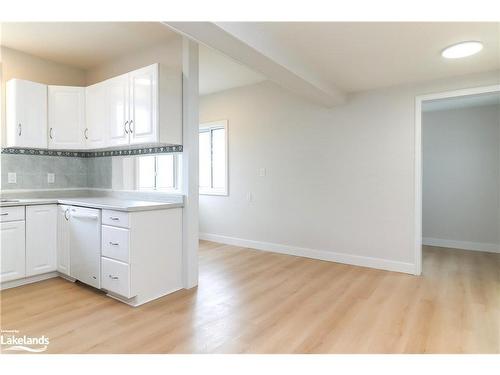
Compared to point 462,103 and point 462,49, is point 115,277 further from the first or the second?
point 462,103

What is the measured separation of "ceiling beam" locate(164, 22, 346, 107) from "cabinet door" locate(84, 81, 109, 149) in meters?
1.73

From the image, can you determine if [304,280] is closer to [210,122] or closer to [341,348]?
[341,348]

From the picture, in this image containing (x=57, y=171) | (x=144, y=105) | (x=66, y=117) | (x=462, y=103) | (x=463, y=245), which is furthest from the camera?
(x=463, y=245)

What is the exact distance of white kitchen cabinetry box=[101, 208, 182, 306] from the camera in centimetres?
252

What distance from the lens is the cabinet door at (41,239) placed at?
301 cm

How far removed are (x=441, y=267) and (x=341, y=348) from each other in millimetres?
2580

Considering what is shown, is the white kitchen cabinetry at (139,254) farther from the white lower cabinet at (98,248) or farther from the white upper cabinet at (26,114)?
the white upper cabinet at (26,114)

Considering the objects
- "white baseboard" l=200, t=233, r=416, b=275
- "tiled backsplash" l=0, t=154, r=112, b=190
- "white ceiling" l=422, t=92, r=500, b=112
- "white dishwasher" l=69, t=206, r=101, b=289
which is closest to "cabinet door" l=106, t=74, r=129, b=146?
"tiled backsplash" l=0, t=154, r=112, b=190

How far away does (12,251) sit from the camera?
2883 mm

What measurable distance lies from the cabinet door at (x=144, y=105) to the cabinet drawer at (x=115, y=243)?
862 millimetres

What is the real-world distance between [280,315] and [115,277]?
1435 mm

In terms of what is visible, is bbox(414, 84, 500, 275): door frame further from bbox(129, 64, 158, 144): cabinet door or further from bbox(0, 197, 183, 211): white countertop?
bbox(129, 64, 158, 144): cabinet door
